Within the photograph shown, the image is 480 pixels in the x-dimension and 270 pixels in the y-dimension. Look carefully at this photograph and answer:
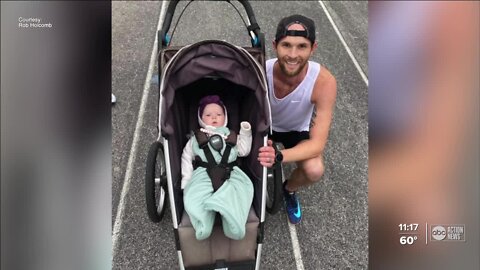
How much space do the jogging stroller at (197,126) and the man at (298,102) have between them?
0.35ft

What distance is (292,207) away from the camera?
1.87m

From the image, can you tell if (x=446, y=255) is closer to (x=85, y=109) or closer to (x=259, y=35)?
(x=259, y=35)

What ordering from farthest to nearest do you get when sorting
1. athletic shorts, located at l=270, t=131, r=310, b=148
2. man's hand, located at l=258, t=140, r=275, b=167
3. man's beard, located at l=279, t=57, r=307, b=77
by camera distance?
athletic shorts, located at l=270, t=131, r=310, b=148, man's beard, located at l=279, t=57, r=307, b=77, man's hand, located at l=258, t=140, r=275, b=167

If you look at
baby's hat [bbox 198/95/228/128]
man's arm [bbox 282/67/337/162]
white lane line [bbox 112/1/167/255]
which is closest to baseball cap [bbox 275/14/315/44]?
man's arm [bbox 282/67/337/162]

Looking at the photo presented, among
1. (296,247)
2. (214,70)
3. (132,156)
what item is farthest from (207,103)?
(296,247)

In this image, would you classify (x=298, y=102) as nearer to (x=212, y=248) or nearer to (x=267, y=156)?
(x=267, y=156)

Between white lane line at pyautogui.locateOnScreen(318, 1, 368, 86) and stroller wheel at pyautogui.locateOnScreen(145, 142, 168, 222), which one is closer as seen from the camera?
stroller wheel at pyautogui.locateOnScreen(145, 142, 168, 222)

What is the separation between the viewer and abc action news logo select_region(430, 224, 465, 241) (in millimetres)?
1392

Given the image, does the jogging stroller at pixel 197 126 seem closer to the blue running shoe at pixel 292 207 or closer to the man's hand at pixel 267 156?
the man's hand at pixel 267 156

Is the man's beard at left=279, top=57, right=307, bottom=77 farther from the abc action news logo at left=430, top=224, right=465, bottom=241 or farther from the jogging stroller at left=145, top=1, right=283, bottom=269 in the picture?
the abc action news logo at left=430, top=224, right=465, bottom=241

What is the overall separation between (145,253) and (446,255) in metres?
1.14

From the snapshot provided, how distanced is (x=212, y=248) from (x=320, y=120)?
635 millimetres

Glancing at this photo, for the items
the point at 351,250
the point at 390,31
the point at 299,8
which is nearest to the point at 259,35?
the point at 390,31

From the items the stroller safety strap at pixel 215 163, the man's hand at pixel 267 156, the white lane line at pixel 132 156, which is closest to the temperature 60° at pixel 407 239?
the man's hand at pixel 267 156
